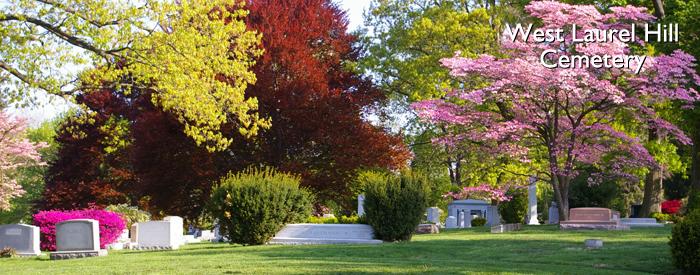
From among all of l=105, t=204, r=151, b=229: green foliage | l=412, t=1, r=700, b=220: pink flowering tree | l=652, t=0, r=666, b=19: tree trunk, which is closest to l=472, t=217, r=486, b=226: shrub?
l=412, t=1, r=700, b=220: pink flowering tree

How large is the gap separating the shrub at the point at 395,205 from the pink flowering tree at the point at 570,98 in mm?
6664

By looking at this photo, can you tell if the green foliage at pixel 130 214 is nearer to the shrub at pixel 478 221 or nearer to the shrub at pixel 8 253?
the shrub at pixel 8 253

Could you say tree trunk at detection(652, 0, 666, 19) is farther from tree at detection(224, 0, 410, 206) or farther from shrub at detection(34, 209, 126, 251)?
shrub at detection(34, 209, 126, 251)

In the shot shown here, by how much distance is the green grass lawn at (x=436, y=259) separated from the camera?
14.7m

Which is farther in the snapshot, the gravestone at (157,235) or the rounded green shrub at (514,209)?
the rounded green shrub at (514,209)

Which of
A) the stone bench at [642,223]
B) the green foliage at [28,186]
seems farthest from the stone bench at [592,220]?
the green foliage at [28,186]

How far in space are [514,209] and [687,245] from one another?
73.7ft

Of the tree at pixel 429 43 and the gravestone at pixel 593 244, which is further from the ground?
the tree at pixel 429 43

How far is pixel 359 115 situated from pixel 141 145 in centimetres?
800

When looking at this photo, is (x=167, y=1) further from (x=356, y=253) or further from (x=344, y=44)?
(x=344, y=44)

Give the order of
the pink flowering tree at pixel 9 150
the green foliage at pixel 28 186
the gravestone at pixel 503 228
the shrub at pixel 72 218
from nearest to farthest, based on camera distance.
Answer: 1. the gravestone at pixel 503 228
2. the shrub at pixel 72 218
3. the pink flowering tree at pixel 9 150
4. the green foliage at pixel 28 186

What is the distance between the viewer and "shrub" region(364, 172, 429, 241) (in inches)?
912

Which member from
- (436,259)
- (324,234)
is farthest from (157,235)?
(436,259)

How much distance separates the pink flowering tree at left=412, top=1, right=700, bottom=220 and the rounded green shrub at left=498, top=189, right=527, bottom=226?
598 cm
